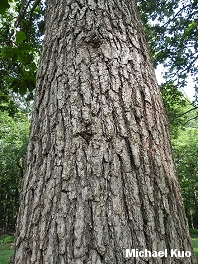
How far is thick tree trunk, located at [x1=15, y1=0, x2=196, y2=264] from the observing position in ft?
2.68

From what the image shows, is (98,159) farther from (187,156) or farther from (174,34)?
(187,156)

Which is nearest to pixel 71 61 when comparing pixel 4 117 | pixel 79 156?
pixel 79 156

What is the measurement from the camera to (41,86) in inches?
50.3

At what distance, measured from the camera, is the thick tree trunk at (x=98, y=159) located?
817 mm

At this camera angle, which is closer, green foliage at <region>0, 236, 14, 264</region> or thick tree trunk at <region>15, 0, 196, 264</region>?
thick tree trunk at <region>15, 0, 196, 264</region>

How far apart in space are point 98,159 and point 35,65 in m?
2.17

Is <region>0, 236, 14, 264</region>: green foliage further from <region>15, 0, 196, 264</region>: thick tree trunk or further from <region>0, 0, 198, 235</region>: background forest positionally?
<region>15, 0, 196, 264</region>: thick tree trunk

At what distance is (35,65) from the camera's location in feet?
8.89

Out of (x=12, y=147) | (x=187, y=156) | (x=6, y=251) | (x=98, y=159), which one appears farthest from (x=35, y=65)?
(x=187, y=156)

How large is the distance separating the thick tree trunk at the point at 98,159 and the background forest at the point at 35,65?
1131 mm

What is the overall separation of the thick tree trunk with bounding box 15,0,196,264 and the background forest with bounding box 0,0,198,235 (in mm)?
1131

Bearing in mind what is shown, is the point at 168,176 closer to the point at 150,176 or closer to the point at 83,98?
the point at 150,176

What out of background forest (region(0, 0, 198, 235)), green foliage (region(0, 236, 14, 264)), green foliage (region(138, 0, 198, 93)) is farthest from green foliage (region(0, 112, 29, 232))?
green foliage (region(138, 0, 198, 93))

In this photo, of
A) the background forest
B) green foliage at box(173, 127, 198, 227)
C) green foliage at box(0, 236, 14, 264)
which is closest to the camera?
the background forest
